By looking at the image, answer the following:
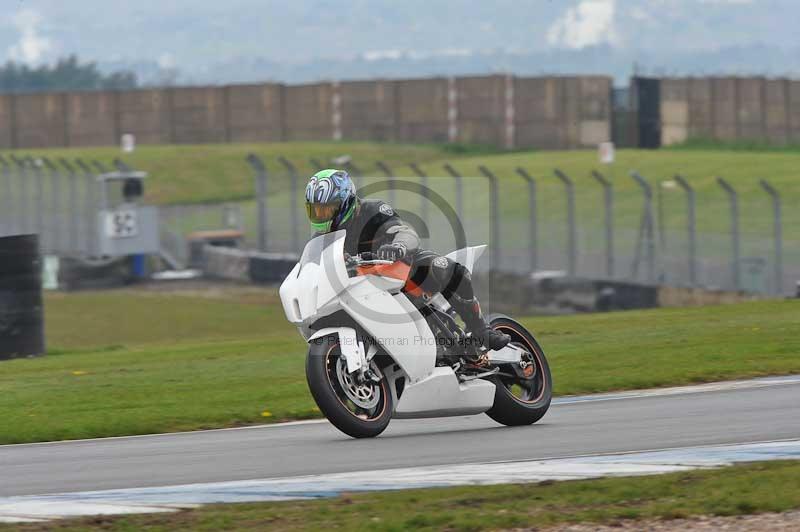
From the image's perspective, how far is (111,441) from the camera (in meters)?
10.3

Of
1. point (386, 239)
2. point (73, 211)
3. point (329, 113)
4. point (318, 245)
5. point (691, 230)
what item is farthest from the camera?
point (329, 113)

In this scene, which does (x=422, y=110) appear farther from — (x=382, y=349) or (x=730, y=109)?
(x=382, y=349)

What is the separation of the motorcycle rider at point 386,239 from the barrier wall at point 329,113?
5462 centimetres

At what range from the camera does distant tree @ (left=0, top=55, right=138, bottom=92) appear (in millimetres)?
149750

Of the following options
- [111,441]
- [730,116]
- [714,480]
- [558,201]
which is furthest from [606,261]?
[730,116]

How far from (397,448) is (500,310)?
1932cm

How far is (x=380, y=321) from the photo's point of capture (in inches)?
368

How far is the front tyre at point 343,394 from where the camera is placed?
901 centimetres

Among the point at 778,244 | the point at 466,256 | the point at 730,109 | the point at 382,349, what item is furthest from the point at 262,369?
the point at 730,109

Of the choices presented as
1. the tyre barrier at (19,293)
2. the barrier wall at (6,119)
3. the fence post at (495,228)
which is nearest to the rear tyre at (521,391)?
the tyre barrier at (19,293)

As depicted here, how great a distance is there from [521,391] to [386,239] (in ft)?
5.39

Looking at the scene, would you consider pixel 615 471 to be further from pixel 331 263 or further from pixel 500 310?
pixel 500 310

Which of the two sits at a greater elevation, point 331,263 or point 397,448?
point 331,263

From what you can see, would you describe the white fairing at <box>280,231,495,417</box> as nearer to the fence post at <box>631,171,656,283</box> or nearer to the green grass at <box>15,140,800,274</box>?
the green grass at <box>15,140,800,274</box>
